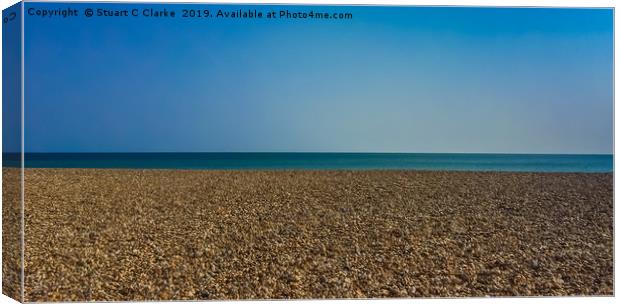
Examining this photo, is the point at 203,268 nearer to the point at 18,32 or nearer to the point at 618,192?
the point at 18,32

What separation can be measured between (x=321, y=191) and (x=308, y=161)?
2207 cm

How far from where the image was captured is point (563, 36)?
908 cm

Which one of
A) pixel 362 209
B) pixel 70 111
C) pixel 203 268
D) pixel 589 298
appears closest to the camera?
pixel 589 298

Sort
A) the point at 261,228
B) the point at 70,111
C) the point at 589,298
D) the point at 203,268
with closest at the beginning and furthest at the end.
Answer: the point at 589,298 < the point at 203,268 < the point at 70,111 < the point at 261,228

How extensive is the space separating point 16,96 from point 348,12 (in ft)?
11.4

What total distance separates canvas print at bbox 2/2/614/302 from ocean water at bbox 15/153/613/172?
14875mm

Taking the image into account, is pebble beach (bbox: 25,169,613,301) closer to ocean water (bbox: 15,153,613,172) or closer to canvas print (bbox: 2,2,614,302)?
canvas print (bbox: 2,2,614,302)

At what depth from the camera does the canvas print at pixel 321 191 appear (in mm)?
6344

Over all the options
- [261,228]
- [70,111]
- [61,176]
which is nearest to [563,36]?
[261,228]

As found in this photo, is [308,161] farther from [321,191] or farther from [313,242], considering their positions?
[313,242]

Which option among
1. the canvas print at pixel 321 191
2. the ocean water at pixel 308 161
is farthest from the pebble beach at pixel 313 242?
the ocean water at pixel 308 161

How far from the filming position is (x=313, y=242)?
7.78 metres

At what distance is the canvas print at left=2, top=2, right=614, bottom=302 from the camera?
6344 millimetres

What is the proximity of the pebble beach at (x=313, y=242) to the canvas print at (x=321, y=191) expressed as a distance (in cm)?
3
